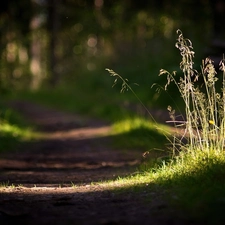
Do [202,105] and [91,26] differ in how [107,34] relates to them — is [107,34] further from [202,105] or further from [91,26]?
[202,105]

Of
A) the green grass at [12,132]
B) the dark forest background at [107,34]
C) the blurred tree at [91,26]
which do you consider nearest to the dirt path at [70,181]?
the green grass at [12,132]

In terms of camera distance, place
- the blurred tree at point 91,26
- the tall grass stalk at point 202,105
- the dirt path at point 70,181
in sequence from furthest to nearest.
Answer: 1. the blurred tree at point 91,26
2. the tall grass stalk at point 202,105
3. the dirt path at point 70,181

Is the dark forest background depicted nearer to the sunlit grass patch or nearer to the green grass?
the green grass

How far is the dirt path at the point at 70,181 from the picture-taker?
529 cm

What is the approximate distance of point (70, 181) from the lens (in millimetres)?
7641

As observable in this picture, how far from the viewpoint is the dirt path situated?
5.29 metres

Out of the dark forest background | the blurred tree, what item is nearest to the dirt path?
the dark forest background

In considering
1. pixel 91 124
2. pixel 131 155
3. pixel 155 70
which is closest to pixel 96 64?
pixel 155 70

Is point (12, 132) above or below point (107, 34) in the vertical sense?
below

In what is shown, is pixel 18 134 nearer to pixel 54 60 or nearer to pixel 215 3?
pixel 215 3

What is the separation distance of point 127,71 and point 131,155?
10.9 metres

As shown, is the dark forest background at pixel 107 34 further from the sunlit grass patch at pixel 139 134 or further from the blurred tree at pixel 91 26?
the sunlit grass patch at pixel 139 134

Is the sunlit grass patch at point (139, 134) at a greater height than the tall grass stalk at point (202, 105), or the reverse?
the tall grass stalk at point (202, 105)

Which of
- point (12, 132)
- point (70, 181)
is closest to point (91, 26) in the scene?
point (12, 132)
